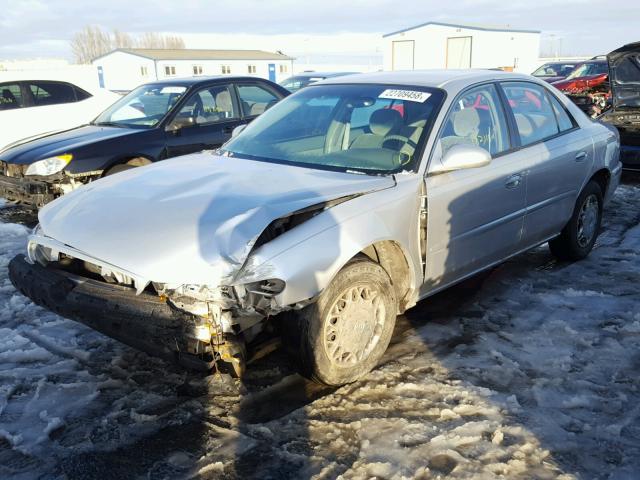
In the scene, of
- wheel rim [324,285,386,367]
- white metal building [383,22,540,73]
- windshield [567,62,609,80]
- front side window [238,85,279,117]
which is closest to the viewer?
wheel rim [324,285,386,367]

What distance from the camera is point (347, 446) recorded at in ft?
9.00

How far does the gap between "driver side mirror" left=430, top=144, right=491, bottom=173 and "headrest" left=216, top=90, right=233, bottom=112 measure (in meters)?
4.63

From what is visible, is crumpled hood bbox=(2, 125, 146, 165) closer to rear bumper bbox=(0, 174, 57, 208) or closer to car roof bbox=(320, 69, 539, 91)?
rear bumper bbox=(0, 174, 57, 208)

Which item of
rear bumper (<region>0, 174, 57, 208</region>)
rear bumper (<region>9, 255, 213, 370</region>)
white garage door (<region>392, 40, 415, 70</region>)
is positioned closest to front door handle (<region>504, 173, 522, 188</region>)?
rear bumper (<region>9, 255, 213, 370</region>)

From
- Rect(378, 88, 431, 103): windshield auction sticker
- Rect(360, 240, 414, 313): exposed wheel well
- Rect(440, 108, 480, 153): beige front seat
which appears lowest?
Rect(360, 240, 414, 313): exposed wheel well

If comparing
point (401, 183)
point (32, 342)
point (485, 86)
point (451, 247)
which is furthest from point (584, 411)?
point (32, 342)

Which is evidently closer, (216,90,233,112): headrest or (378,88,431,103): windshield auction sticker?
(378,88,431,103): windshield auction sticker

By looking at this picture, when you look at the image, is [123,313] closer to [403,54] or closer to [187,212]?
[187,212]

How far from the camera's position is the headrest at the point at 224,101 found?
7.49 meters

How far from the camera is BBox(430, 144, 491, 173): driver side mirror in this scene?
3.43 meters

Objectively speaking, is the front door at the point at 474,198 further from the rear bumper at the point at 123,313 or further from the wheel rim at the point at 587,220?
the rear bumper at the point at 123,313

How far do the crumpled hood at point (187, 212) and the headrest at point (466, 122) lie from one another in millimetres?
747

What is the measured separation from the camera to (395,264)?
11.3 feet

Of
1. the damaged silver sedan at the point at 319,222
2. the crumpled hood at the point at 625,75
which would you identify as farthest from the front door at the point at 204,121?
the crumpled hood at the point at 625,75
